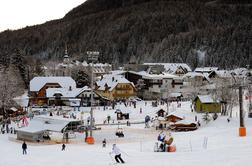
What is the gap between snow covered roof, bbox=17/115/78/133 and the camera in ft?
122

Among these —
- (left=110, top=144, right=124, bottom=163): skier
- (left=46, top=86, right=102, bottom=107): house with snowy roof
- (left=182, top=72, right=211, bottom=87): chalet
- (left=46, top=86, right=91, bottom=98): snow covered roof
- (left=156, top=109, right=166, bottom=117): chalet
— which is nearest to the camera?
(left=110, top=144, right=124, bottom=163): skier

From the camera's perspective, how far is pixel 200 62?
6447 inches

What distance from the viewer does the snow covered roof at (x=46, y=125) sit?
37250mm

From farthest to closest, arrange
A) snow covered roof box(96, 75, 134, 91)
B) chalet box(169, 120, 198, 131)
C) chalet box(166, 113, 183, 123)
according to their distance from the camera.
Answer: snow covered roof box(96, 75, 134, 91), chalet box(166, 113, 183, 123), chalet box(169, 120, 198, 131)

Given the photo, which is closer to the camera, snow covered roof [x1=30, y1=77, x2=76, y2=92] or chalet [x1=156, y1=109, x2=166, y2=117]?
chalet [x1=156, y1=109, x2=166, y2=117]

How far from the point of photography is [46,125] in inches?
1539

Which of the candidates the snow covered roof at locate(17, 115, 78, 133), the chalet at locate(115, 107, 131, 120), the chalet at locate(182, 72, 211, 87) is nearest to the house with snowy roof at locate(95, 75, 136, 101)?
the chalet at locate(182, 72, 211, 87)

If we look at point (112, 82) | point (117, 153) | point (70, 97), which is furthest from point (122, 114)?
point (117, 153)

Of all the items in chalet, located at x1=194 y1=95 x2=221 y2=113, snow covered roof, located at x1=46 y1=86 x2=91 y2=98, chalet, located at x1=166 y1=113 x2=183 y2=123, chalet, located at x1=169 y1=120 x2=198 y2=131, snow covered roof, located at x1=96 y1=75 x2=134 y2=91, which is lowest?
chalet, located at x1=169 y1=120 x2=198 y2=131

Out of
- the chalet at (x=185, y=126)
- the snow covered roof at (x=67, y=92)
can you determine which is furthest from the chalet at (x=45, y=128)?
the snow covered roof at (x=67, y=92)

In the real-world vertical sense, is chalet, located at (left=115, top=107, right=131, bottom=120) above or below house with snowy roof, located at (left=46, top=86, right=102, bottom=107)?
below

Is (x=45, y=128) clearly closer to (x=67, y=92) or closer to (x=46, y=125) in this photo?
(x=46, y=125)

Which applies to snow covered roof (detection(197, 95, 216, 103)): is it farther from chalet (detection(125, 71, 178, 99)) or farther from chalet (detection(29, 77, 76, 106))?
chalet (detection(125, 71, 178, 99))

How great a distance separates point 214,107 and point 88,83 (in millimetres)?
33238
